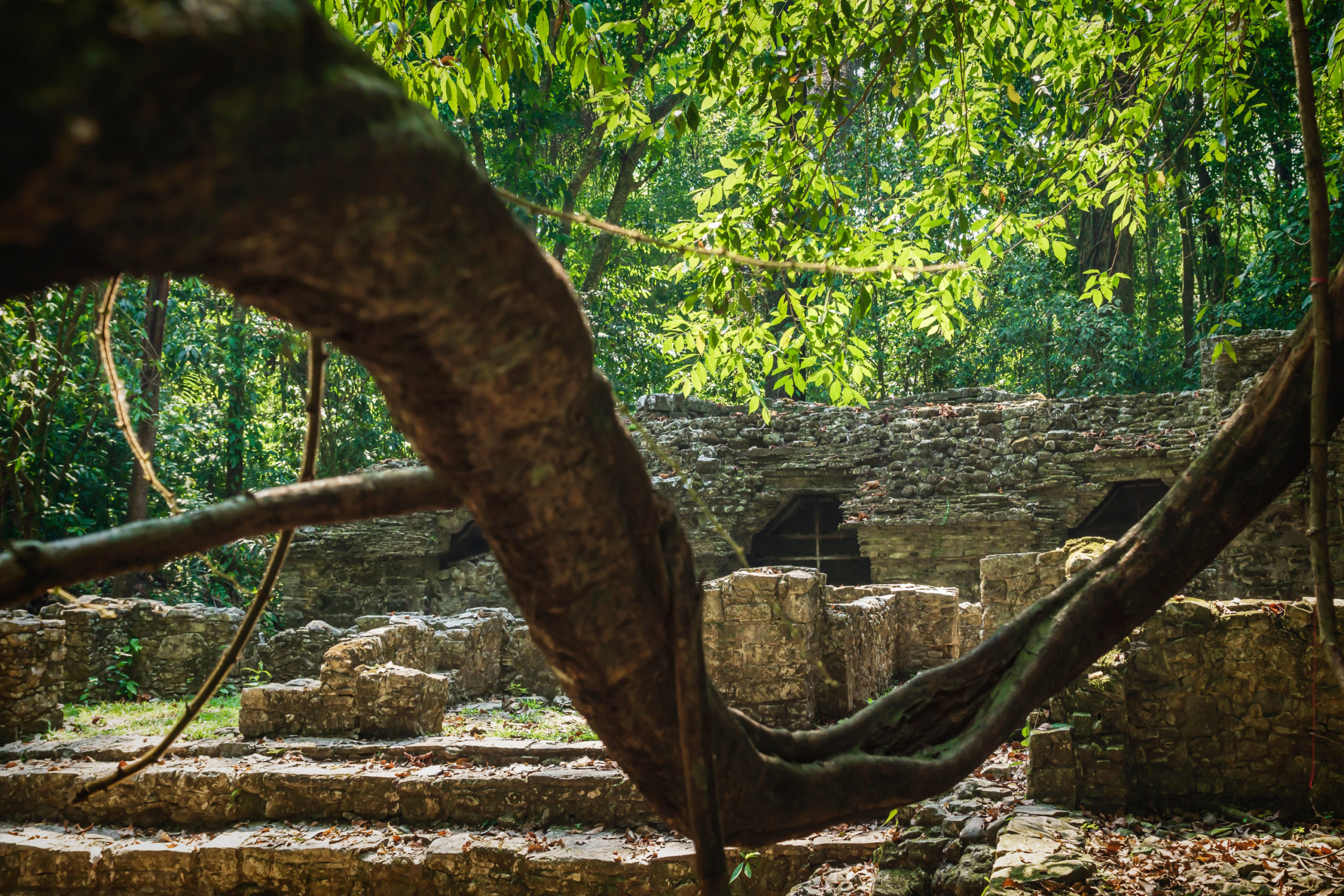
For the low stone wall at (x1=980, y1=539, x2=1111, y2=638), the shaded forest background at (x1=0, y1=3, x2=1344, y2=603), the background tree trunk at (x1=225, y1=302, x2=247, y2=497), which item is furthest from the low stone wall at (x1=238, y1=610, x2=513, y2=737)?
the background tree trunk at (x1=225, y1=302, x2=247, y2=497)

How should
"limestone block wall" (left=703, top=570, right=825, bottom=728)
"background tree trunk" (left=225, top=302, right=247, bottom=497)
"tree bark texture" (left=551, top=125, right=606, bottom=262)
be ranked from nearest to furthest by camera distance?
"limestone block wall" (left=703, top=570, right=825, bottom=728)
"background tree trunk" (left=225, top=302, right=247, bottom=497)
"tree bark texture" (left=551, top=125, right=606, bottom=262)

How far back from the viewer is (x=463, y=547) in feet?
50.0

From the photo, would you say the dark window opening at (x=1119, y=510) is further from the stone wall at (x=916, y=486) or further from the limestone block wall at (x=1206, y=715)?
the limestone block wall at (x=1206, y=715)

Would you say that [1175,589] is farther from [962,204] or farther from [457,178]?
[962,204]

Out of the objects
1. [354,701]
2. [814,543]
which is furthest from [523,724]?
[814,543]

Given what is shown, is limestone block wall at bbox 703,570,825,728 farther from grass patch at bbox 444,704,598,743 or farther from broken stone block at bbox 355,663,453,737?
broken stone block at bbox 355,663,453,737

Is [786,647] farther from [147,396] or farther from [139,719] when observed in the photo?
[147,396]

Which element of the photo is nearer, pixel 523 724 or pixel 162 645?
pixel 523 724

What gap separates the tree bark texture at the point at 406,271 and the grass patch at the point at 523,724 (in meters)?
5.71

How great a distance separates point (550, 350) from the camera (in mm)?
1157

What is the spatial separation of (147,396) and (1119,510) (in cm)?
1553

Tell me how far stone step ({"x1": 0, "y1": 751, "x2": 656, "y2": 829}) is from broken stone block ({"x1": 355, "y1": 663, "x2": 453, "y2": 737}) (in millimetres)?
438

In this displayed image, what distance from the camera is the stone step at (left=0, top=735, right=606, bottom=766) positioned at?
667 cm

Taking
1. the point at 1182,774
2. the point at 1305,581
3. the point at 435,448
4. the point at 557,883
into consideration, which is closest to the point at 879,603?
the point at 1182,774
